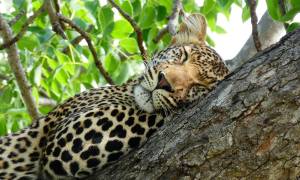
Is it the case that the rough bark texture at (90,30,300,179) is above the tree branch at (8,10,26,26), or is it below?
below

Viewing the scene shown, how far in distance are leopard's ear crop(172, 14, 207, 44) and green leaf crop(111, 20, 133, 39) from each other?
427mm

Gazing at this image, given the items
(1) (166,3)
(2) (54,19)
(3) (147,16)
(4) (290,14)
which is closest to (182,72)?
(4) (290,14)

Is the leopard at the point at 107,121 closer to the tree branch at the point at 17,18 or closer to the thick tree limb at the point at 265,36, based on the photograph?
the thick tree limb at the point at 265,36

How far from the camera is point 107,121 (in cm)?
385

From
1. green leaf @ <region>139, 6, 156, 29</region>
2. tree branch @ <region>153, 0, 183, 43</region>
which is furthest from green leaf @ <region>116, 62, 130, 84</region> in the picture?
tree branch @ <region>153, 0, 183, 43</region>

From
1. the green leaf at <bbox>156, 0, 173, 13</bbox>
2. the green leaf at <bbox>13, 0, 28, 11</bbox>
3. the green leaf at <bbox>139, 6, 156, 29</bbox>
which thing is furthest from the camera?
the green leaf at <bbox>156, 0, 173, 13</bbox>

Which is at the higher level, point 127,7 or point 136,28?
point 127,7

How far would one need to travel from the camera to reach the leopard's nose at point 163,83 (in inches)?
164

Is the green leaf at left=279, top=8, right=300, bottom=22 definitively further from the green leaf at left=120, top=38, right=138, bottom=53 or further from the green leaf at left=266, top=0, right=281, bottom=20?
the green leaf at left=120, top=38, right=138, bottom=53

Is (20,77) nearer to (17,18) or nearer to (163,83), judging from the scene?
(17,18)

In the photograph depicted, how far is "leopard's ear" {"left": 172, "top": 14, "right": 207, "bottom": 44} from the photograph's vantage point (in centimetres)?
540

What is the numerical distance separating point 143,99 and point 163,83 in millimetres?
179

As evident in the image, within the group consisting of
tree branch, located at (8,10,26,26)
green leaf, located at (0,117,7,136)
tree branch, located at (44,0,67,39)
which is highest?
tree branch, located at (8,10,26,26)

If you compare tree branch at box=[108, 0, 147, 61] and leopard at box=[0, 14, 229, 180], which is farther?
tree branch at box=[108, 0, 147, 61]
